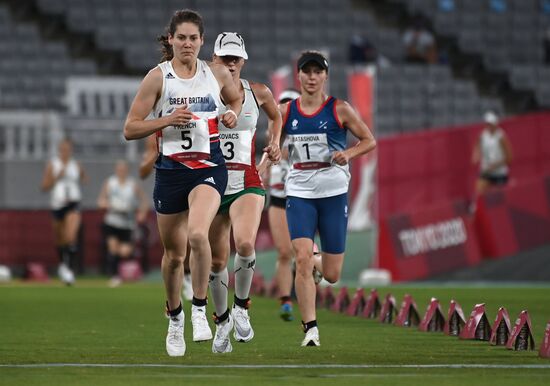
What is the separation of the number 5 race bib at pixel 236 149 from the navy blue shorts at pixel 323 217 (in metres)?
0.51

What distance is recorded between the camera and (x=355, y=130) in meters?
11.2

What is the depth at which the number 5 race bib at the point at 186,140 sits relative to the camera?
31.0 ft

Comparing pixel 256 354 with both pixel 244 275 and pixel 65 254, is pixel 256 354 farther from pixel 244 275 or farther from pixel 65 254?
pixel 65 254

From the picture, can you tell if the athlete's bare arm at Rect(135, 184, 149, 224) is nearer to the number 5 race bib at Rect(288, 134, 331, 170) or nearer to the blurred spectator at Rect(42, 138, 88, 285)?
the blurred spectator at Rect(42, 138, 88, 285)

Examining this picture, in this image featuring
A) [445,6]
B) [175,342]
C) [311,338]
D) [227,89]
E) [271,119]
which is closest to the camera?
[175,342]

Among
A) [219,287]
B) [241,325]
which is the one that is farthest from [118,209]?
[219,287]

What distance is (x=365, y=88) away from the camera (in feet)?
79.0

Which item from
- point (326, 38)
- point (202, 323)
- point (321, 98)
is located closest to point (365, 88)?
point (326, 38)

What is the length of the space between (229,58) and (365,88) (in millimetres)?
12900

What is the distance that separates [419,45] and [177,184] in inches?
930

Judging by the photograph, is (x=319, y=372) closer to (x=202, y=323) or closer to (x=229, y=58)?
(x=202, y=323)

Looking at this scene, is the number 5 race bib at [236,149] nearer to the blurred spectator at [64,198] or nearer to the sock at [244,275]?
the sock at [244,275]

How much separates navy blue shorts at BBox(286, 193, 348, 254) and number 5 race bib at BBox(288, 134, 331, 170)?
283 mm

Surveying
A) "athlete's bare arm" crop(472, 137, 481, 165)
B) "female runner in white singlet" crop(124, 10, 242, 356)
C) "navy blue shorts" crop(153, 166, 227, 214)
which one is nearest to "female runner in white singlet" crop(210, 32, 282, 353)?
"female runner in white singlet" crop(124, 10, 242, 356)
